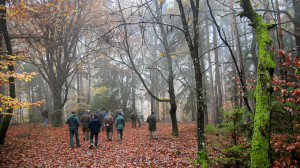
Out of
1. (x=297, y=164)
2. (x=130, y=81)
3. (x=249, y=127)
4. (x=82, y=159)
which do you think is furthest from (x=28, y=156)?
(x=130, y=81)

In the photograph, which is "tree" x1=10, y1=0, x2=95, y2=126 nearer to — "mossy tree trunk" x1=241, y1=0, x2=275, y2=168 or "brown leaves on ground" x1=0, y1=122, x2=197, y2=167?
"brown leaves on ground" x1=0, y1=122, x2=197, y2=167

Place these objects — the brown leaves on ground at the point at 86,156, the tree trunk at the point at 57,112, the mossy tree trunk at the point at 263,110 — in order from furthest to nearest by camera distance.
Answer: the tree trunk at the point at 57,112 < the brown leaves on ground at the point at 86,156 < the mossy tree trunk at the point at 263,110

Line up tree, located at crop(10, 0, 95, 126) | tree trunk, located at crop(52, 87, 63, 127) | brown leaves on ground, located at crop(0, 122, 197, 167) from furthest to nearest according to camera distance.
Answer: tree trunk, located at crop(52, 87, 63, 127)
tree, located at crop(10, 0, 95, 126)
brown leaves on ground, located at crop(0, 122, 197, 167)

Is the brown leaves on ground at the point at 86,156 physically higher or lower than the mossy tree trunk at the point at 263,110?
lower

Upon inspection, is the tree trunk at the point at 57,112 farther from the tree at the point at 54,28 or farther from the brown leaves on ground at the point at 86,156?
the brown leaves on ground at the point at 86,156

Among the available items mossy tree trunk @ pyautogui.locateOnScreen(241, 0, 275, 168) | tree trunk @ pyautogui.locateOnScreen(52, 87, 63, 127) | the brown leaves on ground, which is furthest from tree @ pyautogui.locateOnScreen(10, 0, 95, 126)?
mossy tree trunk @ pyautogui.locateOnScreen(241, 0, 275, 168)

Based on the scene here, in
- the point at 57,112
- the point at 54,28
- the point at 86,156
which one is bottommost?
the point at 86,156

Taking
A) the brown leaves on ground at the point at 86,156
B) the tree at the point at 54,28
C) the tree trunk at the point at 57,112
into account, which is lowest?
the brown leaves on ground at the point at 86,156

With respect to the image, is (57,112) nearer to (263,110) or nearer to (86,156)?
(86,156)

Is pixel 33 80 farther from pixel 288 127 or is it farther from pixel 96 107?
pixel 288 127

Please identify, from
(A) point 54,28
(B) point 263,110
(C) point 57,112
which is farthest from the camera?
(C) point 57,112

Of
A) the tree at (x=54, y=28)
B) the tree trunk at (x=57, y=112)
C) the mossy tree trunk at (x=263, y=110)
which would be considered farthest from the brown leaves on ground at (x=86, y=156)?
the tree trunk at (x=57, y=112)

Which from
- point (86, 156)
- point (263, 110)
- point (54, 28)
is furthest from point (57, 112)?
point (263, 110)

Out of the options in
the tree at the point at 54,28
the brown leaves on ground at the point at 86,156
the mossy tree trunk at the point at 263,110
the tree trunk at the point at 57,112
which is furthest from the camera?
the tree trunk at the point at 57,112
